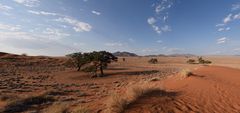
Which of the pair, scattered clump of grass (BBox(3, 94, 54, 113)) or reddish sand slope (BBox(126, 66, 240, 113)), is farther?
scattered clump of grass (BBox(3, 94, 54, 113))

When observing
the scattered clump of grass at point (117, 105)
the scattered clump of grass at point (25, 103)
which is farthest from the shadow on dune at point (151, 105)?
the scattered clump of grass at point (25, 103)

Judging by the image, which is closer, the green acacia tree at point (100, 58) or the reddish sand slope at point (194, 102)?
the reddish sand slope at point (194, 102)

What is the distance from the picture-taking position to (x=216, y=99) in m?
9.85

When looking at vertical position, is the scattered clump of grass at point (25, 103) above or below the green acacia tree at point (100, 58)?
below

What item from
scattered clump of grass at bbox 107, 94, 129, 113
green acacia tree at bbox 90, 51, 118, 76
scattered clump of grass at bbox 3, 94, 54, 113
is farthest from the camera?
green acacia tree at bbox 90, 51, 118, 76

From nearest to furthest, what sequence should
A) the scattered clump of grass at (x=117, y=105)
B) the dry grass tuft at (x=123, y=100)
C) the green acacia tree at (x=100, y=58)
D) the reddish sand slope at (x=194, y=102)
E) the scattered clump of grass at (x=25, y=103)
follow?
the scattered clump of grass at (x=117, y=105), the dry grass tuft at (x=123, y=100), the reddish sand slope at (x=194, y=102), the scattered clump of grass at (x=25, y=103), the green acacia tree at (x=100, y=58)

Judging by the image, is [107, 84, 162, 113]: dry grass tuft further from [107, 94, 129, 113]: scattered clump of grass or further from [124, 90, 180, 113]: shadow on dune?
[124, 90, 180, 113]: shadow on dune

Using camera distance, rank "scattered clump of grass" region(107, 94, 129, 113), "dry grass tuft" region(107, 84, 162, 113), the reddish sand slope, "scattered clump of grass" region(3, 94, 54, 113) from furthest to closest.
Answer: "scattered clump of grass" region(3, 94, 54, 113)
the reddish sand slope
"dry grass tuft" region(107, 84, 162, 113)
"scattered clump of grass" region(107, 94, 129, 113)

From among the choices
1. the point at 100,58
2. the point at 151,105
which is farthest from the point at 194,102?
the point at 100,58

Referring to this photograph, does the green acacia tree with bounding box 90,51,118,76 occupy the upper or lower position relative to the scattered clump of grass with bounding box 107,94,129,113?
upper

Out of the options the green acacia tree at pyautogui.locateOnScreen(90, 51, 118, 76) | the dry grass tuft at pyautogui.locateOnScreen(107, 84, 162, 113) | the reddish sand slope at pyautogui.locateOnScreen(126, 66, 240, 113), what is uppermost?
the green acacia tree at pyautogui.locateOnScreen(90, 51, 118, 76)

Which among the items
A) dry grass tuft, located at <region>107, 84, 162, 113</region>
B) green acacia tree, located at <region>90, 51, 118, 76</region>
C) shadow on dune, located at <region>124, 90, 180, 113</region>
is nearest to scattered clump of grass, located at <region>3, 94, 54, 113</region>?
dry grass tuft, located at <region>107, 84, 162, 113</region>

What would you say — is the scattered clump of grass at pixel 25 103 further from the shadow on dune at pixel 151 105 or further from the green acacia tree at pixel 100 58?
the green acacia tree at pixel 100 58

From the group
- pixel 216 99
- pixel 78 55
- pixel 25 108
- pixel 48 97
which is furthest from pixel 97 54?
pixel 216 99
